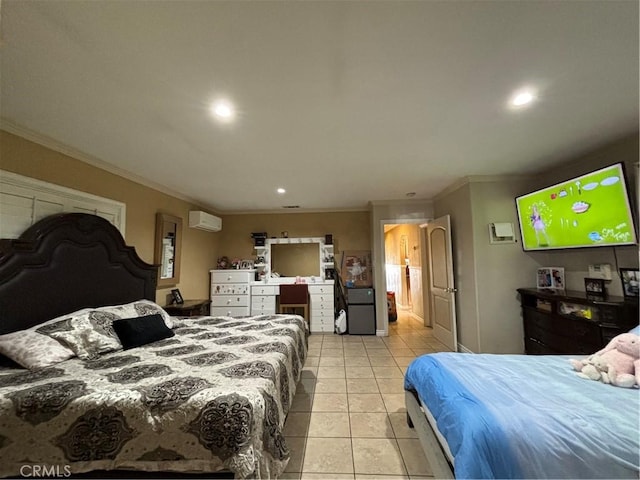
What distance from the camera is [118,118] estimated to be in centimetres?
191

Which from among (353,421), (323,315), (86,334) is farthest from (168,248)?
(353,421)

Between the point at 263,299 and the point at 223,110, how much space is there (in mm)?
3853

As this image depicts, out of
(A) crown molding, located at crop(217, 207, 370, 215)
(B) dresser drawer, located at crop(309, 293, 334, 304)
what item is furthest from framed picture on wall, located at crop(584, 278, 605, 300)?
(B) dresser drawer, located at crop(309, 293, 334, 304)

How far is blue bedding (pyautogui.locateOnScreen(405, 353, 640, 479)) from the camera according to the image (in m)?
1.01

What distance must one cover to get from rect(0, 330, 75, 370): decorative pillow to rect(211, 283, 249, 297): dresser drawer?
3.21 meters

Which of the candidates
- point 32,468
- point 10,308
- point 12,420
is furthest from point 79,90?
point 32,468

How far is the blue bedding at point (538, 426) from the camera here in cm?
101

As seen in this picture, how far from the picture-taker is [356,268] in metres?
5.22

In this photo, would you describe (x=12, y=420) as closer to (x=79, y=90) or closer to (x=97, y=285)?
(x=97, y=285)

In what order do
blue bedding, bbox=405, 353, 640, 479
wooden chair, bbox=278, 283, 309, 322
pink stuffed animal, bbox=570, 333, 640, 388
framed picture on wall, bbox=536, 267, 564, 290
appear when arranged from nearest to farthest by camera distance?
blue bedding, bbox=405, 353, 640, 479, pink stuffed animal, bbox=570, 333, 640, 388, framed picture on wall, bbox=536, 267, 564, 290, wooden chair, bbox=278, 283, 309, 322

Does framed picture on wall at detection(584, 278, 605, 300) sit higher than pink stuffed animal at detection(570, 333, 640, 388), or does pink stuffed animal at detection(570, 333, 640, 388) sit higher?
framed picture on wall at detection(584, 278, 605, 300)

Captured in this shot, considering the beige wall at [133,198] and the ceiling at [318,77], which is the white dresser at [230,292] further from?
the ceiling at [318,77]

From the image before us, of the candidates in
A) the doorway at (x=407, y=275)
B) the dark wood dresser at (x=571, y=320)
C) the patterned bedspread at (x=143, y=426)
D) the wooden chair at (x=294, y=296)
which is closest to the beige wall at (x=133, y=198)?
the wooden chair at (x=294, y=296)

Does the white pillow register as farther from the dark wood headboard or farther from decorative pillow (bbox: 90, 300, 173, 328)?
the dark wood headboard
